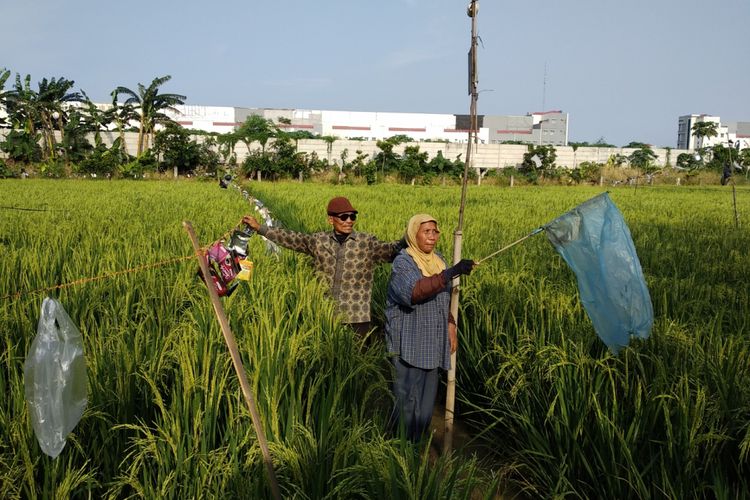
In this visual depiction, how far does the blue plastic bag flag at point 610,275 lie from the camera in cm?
205

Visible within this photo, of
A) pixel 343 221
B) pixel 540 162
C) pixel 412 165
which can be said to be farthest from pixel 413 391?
pixel 540 162

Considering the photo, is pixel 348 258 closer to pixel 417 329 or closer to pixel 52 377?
pixel 417 329

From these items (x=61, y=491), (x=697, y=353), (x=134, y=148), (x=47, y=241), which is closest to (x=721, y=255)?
(x=697, y=353)

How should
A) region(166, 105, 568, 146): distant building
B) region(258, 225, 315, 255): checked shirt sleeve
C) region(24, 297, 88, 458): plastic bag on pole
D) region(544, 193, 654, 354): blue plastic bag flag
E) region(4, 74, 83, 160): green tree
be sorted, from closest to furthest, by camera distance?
region(24, 297, 88, 458): plastic bag on pole
region(544, 193, 654, 354): blue plastic bag flag
region(258, 225, 315, 255): checked shirt sleeve
region(4, 74, 83, 160): green tree
region(166, 105, 568, 146): distant building

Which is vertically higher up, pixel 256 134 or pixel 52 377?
pixel 256 134

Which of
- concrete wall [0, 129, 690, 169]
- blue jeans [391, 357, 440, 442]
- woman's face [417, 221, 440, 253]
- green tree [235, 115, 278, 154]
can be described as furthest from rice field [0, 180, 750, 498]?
concrete wall [0, 129, 690, 169]

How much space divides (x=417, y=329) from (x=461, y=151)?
29.5 m

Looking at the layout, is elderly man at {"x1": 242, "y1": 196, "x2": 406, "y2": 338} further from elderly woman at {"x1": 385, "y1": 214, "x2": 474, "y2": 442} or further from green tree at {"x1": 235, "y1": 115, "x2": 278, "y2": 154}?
green tree at {"x1": 235, "y1": 115, "x2": 278, "y2": 154}

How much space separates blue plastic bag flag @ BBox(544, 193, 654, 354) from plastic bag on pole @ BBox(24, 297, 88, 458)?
5.61 ft

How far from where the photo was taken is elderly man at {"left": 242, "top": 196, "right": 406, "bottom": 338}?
301 centimetres

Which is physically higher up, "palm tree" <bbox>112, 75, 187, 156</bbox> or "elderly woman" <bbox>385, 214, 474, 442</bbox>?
"palm tree" <bbox>112, 75, 187, 156</bbox>

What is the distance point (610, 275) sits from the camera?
2.05 meters

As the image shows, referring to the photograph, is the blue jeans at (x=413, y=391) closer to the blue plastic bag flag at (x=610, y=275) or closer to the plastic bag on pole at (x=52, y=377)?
the blue plastic bag flag at (x=610, y=275)

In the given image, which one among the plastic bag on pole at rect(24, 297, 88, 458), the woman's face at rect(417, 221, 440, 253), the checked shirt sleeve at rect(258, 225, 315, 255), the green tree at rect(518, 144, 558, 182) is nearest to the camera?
the plastic bag on pole at rect(24, 297, 88, 458)
